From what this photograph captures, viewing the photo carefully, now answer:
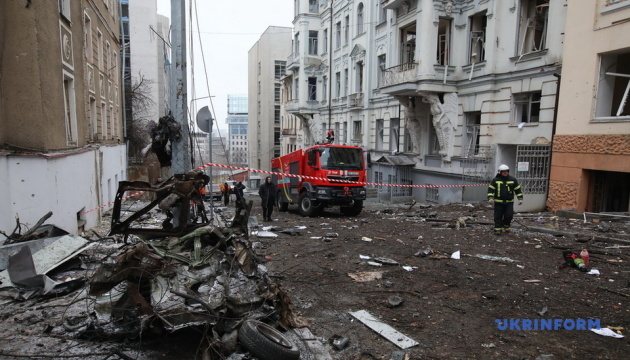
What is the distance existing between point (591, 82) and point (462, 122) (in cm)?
657

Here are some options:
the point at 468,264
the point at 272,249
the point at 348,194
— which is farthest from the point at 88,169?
the point at 468,264

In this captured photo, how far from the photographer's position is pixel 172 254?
4184 millimetres

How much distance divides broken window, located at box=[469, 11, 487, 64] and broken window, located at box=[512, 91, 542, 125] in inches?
110

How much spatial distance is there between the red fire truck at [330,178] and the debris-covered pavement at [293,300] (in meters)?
5.41

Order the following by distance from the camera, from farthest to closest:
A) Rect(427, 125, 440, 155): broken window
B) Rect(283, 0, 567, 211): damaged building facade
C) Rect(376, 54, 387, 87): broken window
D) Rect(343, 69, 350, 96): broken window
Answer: Rect(343, 69, 350, 96): broken window
Rect(376, 54, 387, 87): broken window
Rect(427, 125, 440, 155): broken window
Rect(283, 0, 567, 211): damaged building facade

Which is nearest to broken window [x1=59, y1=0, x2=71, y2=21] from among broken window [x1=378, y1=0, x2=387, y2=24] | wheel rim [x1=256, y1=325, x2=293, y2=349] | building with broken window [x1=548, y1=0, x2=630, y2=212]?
wheel rim [x1=256, y1=325, x2=293, y2=349]

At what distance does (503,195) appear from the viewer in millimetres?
9094

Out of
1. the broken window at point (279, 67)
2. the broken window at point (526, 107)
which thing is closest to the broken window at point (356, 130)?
the broken window at point (526, 107)

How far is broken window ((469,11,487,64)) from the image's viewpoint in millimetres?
16922

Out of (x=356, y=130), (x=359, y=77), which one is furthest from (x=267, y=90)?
(x=359, y=77)

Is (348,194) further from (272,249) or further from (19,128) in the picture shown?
(19,128)

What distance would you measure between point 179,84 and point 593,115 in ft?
37.4

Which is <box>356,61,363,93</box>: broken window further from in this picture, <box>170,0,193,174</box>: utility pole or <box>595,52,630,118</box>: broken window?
<box>170,0,193,174</box>: utility pole

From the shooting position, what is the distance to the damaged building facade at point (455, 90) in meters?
13.8
